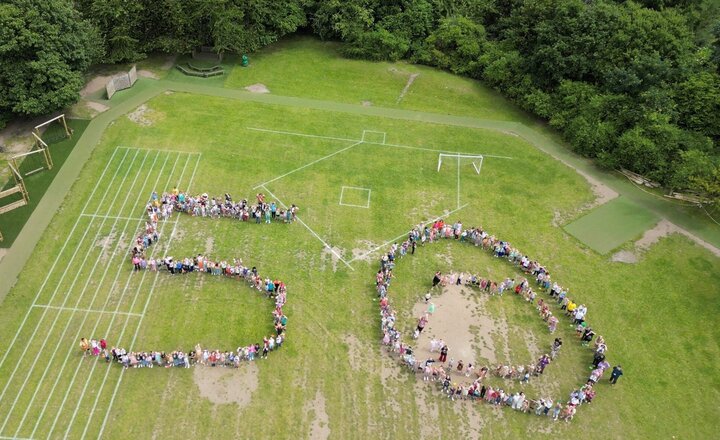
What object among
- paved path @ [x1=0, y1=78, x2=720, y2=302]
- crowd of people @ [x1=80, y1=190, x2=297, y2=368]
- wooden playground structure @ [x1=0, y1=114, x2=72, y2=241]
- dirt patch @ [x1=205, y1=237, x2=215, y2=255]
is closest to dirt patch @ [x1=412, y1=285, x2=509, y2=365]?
crowd of people @ [x1=80, y1=190, x2=297, y2=368]

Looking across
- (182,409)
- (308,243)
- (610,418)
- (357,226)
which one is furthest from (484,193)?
(182,409)

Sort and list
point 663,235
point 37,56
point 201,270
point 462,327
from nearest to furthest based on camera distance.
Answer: point 462,327 < point 201,270 < point 663,235 < point 37,56

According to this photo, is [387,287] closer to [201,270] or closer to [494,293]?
[494,293]

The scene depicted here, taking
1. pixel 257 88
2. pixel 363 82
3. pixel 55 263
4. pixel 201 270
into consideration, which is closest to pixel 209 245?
pixel 201 270

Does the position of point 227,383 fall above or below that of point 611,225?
below

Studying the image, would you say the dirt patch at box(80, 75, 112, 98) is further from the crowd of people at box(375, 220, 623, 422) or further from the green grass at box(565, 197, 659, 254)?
the green grass at box(565, 197, 659, 254)

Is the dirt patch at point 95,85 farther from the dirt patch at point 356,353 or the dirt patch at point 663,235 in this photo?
the dirt patch at point 663,235

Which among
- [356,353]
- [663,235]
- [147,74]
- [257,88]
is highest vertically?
[147,74]
